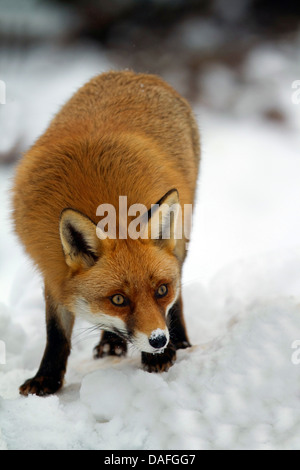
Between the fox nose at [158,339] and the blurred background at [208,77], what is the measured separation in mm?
2125

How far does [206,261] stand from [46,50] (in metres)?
2.95

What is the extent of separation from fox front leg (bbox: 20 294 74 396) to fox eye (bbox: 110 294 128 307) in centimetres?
50

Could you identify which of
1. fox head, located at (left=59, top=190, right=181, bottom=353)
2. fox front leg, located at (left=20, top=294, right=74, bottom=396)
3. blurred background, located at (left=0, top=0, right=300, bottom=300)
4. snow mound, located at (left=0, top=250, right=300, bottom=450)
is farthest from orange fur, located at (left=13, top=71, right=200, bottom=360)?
blurred background, located at (left=0, top=0, right=300, bottom=300)

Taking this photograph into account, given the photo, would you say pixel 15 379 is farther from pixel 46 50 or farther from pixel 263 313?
pixel 46 50

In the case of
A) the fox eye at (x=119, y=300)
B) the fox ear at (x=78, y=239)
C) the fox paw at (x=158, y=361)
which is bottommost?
the fox paw at (x=158, y=361)

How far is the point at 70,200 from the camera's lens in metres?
2.03

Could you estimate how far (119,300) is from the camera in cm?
180

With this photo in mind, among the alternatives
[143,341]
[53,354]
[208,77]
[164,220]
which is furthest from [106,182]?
[208,77]

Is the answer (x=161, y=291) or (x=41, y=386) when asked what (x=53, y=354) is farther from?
(x=161, y=291)

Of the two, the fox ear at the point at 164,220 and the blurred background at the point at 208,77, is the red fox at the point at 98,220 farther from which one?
the blurred background at the point at 208,77

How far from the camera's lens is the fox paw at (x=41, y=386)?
87.0 inches

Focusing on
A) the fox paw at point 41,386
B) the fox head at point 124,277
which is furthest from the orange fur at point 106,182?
the fox paw at point 41,386

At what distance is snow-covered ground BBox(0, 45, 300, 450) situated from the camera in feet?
5.48

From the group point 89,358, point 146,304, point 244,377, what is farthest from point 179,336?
point 146,304
